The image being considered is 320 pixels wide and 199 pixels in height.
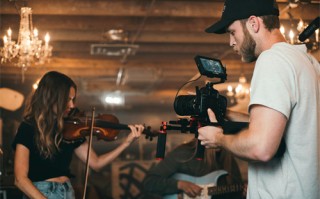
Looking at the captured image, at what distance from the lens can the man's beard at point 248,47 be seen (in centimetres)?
202

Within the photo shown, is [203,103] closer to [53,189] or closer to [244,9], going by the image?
[244,9]

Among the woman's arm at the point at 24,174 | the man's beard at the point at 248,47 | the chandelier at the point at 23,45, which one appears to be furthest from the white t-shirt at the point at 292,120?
the chandelier at the point at 23,45

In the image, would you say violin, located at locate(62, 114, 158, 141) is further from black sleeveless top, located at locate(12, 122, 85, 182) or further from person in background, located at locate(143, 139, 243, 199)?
person in background, located at locate(143, 139, 243, 199)

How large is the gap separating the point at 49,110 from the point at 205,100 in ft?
4.57

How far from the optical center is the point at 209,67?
2.18 m

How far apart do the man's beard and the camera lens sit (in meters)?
0.29

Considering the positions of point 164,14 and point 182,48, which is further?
point 182,48

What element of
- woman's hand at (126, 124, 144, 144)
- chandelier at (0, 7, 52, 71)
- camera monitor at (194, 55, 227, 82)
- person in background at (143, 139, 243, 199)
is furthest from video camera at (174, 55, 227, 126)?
chandelier at (0, 7, 52, 71)

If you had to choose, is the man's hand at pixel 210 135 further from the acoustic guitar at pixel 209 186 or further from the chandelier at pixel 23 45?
the chandelier at pixel 23 45

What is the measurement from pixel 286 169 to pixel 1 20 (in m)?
3.80

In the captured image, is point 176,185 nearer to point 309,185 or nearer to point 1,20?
point 1,20

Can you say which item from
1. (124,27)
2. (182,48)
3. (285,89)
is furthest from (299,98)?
(182,48)

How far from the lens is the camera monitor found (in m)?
2.14

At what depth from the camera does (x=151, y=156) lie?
1017cm
